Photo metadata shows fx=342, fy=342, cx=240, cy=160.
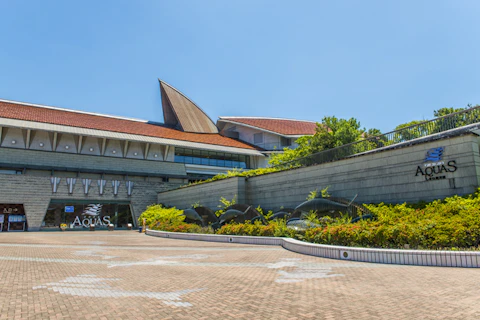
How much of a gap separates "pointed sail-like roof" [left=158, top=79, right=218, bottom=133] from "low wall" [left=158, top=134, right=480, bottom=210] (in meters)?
33.0

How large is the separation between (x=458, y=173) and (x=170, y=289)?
11486mm

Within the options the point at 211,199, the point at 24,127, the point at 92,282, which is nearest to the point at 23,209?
the point at 24,127

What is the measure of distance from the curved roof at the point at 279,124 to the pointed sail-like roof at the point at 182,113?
126 inches

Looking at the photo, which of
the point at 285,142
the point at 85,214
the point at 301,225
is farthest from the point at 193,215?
the point at 285,142

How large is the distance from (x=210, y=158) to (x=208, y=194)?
56.5 feet

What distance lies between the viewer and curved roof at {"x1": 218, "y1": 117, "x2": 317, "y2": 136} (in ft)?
171

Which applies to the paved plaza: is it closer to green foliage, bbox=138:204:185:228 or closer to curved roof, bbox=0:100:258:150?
green foliage, bbox=138:204:185:228

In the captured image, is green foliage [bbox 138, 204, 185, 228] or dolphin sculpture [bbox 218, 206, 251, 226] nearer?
dolphin sculpture [bbox 218, 206, 251, 226]

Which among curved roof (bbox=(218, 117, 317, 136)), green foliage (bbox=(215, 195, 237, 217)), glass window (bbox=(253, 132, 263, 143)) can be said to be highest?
curved roof (bbox=(218, 117, 317, 136))

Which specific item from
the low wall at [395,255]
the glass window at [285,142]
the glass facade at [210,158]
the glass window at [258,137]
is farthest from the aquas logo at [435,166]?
the glass window at [258,137]

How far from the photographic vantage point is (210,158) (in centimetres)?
4541

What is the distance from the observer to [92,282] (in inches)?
275

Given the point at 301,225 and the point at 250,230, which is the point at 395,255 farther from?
the point at 250,230

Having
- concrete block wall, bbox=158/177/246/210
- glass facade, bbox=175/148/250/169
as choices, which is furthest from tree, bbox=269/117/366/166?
glass facade, bbox=175/148/250/169
